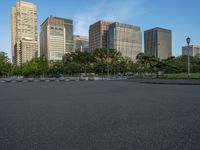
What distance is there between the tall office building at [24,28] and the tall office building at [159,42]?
237 feet

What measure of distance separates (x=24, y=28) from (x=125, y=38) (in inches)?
2677

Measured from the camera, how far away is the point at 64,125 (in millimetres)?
5594

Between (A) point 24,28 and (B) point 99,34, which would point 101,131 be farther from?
(A) point 24,28

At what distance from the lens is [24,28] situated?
484ft

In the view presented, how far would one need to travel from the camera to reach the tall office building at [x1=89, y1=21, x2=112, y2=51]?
11619cm

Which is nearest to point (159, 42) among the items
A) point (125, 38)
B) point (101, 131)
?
point (125, 38)

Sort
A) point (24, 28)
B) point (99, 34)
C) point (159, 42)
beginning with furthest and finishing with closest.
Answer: point (24, 28), point (99, 34), point (159, 42)

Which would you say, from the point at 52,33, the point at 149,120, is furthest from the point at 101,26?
the point at 149,120

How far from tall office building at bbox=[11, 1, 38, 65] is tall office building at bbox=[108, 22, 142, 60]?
5317cm

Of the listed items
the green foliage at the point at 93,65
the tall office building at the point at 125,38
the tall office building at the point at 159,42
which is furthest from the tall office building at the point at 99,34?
the green foliage at the point at 93,65

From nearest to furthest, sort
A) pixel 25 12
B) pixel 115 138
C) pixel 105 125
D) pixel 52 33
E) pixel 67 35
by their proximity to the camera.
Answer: pixel 115 138 → pixel 105 125 → pixel 52 33 → pixel 25 12 → pixel 67 35

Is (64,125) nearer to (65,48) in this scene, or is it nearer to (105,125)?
(105,125)

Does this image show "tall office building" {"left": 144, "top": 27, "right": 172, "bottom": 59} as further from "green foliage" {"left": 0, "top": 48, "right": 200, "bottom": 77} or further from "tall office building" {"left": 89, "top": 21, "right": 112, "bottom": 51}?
"tall office building" {"left": 89, "top": 21, "right": 112, "bottom": 51}

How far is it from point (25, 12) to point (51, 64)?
7288 cm
